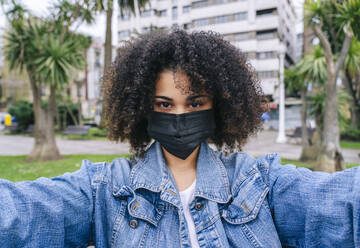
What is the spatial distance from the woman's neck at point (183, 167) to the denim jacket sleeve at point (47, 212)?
0.40m

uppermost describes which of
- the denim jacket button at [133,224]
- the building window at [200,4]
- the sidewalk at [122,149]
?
the building window at [200,4]

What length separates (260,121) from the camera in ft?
5.40

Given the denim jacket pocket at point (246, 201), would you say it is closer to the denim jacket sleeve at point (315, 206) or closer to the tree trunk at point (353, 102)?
the denim jacket sleeve at point (315, 206)

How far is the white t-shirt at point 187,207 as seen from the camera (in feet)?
3.87

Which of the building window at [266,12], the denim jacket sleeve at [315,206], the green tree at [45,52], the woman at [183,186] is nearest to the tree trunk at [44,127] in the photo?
the green tree at [45,52]

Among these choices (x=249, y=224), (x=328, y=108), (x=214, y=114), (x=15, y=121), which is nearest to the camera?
(x=249, y=224)

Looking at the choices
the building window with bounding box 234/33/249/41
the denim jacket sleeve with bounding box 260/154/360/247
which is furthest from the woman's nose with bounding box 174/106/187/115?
the building window with bounding box 234/33/249/41

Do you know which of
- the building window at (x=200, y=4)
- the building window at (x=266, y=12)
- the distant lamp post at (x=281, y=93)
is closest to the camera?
the building window at (x=200, y=4)

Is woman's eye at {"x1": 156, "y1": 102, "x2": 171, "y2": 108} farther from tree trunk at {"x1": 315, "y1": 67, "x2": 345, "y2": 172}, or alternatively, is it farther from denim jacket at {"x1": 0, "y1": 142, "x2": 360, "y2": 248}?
tree trunk at {"x1": 315, "y1": 67, "x2": 345, "y2": 172}

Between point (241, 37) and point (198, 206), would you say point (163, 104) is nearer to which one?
point (198, 206)

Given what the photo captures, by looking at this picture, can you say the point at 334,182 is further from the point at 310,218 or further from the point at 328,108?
the point at 328,108

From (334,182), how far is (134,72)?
101 centimetres

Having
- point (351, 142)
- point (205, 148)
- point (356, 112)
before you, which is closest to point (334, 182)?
point (205, 148)

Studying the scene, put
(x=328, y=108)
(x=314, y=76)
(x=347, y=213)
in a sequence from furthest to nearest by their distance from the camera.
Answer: (x=314, y=76) < (x=328, y=108) < (x=347, y=213)
